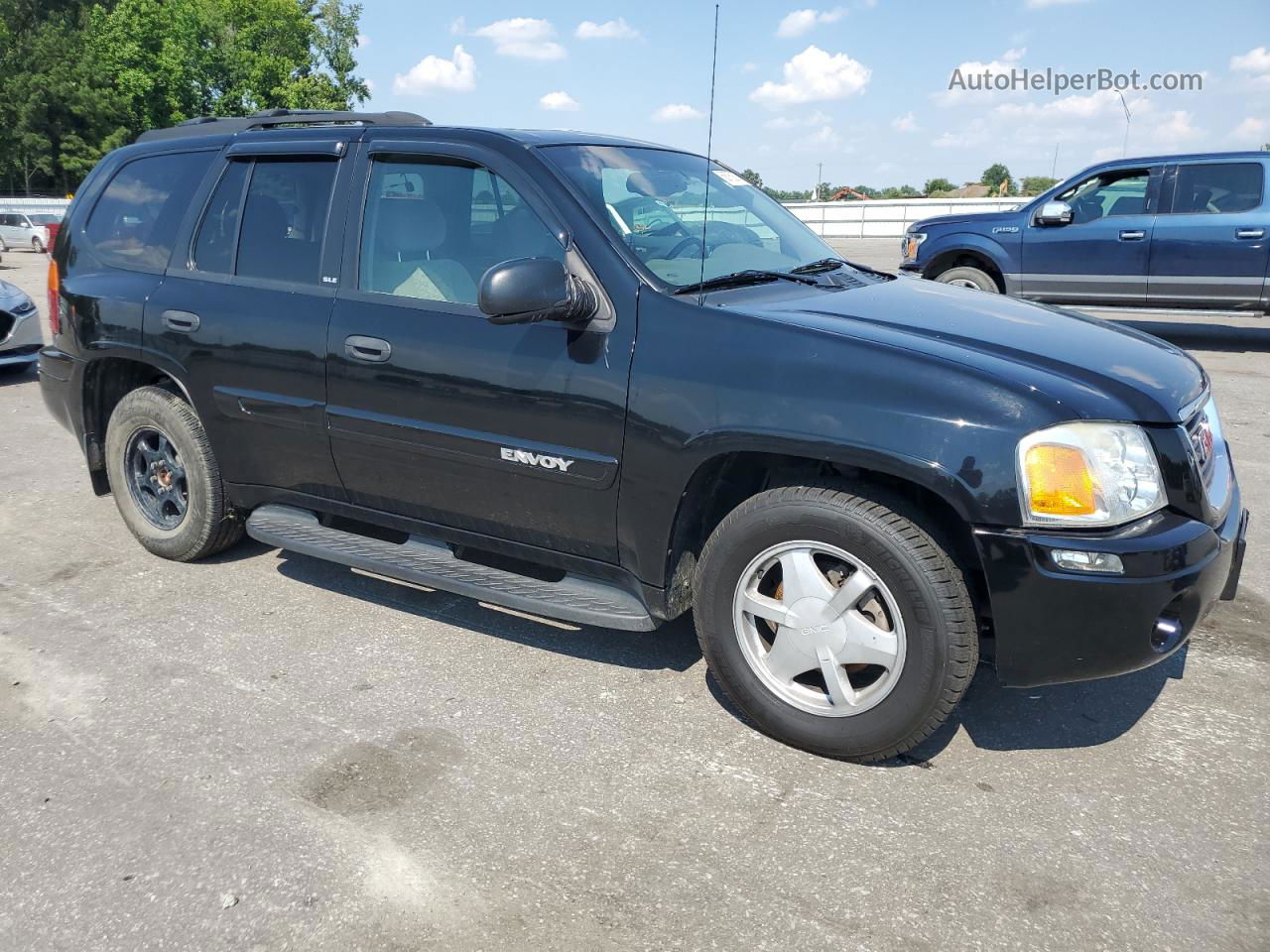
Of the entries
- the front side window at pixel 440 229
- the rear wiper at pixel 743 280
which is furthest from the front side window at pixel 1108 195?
the front side window at pixel 440 229

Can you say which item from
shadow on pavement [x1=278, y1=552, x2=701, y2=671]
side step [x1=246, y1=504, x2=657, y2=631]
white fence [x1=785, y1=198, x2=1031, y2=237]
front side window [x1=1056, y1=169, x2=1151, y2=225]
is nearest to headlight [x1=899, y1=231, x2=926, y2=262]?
front side window [x1=1056, y1=169, x2=1151, y2=225]

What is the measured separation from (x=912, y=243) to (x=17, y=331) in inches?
354

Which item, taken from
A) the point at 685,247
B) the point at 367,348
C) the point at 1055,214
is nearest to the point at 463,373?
the point at 367,348

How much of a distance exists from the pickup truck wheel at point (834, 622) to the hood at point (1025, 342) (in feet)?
1.59

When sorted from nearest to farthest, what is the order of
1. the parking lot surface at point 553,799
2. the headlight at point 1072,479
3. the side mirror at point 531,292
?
the parking lot surface at point 553,799 → the headlight at point 1072,479 → the side mirror at point 531,292

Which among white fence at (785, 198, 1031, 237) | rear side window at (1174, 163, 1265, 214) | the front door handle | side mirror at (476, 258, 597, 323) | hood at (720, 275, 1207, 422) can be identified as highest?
white fence at (785, 198, 1031, 237)

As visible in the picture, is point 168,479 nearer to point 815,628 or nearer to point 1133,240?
point 815,628

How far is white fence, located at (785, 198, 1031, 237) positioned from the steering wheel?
35769 mm

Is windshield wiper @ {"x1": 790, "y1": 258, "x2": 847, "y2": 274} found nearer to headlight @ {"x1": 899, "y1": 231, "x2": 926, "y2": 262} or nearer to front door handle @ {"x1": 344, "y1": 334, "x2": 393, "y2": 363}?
front door handle @ {"x1": 344, "y1": 334, "x2": 393, "y2": 363}

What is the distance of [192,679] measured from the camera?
3.54 meters

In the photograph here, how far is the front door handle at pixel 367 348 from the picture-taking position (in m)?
3.58

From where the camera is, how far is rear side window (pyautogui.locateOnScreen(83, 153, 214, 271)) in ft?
14.4

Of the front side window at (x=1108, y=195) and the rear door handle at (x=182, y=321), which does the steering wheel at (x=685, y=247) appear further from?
the front side window at (x=1108, y=195)

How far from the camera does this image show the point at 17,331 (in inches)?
351
